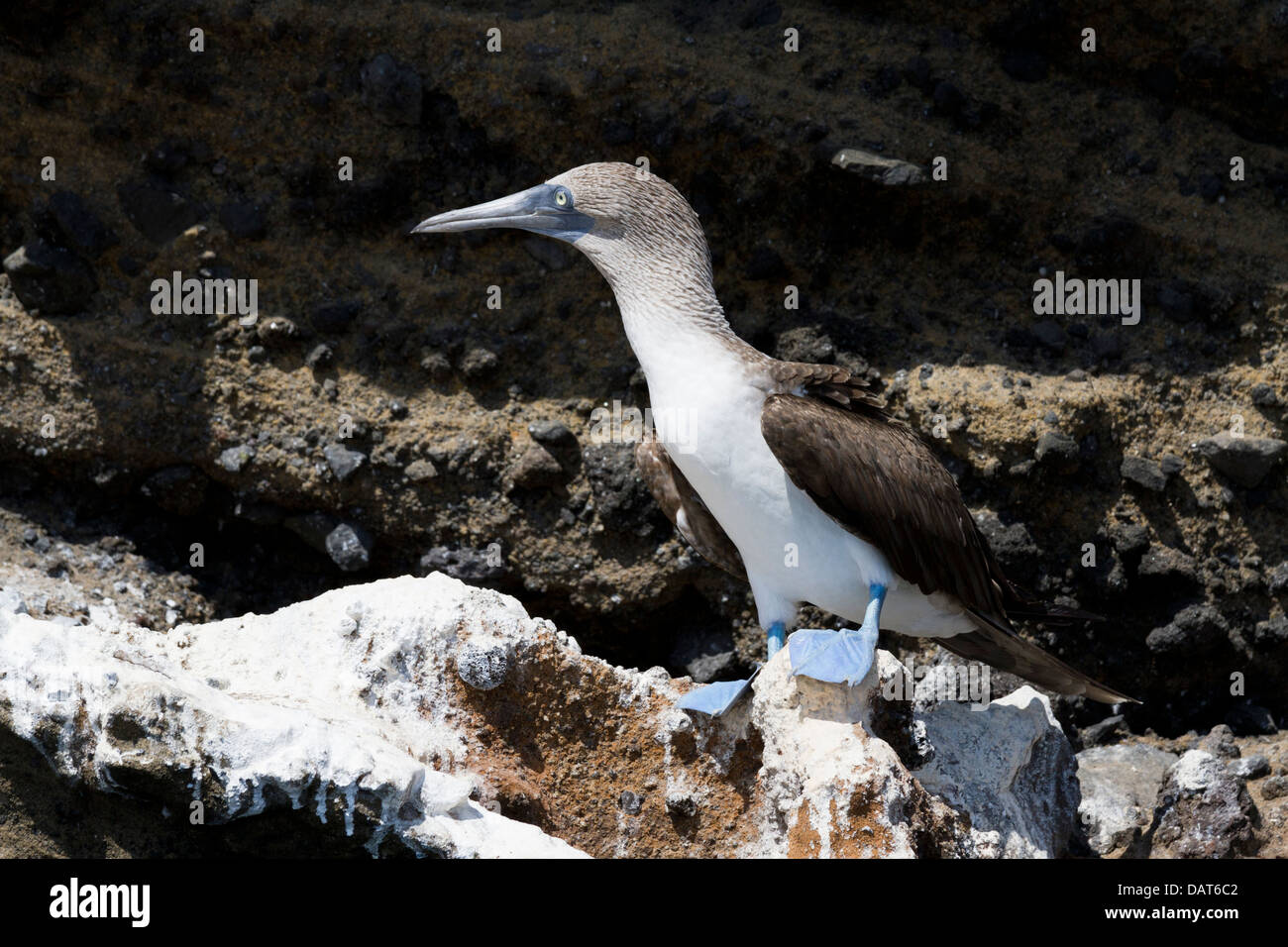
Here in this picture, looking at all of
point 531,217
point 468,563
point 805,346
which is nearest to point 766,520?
point 531,217

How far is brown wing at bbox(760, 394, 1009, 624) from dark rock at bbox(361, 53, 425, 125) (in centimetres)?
A: 364

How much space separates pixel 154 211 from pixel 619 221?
136 inches

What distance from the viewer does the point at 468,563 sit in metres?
7.52

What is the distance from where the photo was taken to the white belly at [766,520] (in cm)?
529

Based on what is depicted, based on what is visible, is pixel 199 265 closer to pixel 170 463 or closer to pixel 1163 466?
pixel 170 463

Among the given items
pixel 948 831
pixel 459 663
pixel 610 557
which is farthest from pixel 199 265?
pixel 948 831

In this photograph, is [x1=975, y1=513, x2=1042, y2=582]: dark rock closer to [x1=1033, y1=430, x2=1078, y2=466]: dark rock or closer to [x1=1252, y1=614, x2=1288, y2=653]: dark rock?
[x1=1033, y1=430, x2=1078, y2=466]: dark rock

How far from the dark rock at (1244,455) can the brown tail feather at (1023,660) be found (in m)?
1.92

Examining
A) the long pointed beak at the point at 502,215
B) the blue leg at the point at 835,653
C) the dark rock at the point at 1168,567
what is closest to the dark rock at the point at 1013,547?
the dark rock at the point at 1168,567

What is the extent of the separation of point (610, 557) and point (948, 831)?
304cm

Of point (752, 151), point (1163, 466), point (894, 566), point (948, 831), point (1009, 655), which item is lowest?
point (948, 831)

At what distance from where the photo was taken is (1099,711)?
7.34m

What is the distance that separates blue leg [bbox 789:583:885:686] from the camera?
194 inches

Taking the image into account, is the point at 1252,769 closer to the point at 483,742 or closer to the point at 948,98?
the point at 483,742
